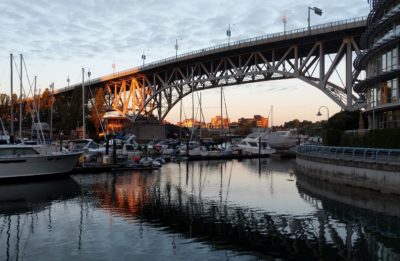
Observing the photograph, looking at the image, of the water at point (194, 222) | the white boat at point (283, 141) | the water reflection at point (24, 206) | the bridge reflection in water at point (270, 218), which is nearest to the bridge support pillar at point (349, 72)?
the white boat at point (283, 141)

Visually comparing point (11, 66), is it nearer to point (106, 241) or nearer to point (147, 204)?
point (147, 204)

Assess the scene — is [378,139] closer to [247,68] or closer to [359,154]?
[359,154]

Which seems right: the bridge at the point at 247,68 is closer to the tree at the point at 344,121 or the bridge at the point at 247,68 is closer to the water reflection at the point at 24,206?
the tree at the point at 344,121

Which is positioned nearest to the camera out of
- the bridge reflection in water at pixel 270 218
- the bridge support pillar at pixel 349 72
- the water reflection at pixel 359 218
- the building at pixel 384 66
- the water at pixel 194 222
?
the water at pixel 194 222

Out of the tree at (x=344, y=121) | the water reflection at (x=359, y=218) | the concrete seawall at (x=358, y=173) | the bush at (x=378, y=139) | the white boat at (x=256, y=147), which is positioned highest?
the tree at (x=344, y=121)

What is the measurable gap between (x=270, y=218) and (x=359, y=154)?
12.2 m

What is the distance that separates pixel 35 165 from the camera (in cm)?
3872

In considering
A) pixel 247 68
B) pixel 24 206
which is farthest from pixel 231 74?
pixel 24 206

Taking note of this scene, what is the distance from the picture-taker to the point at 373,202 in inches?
1051

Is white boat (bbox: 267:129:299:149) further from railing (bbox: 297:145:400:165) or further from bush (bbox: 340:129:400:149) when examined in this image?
bush (bbox: 340:129:400:149)

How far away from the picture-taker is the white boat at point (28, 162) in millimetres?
37031

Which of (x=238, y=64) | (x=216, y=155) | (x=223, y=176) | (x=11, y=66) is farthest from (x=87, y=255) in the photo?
(x=238, y=64)

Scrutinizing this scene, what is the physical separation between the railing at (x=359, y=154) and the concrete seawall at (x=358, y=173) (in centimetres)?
24

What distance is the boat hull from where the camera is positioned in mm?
37094
